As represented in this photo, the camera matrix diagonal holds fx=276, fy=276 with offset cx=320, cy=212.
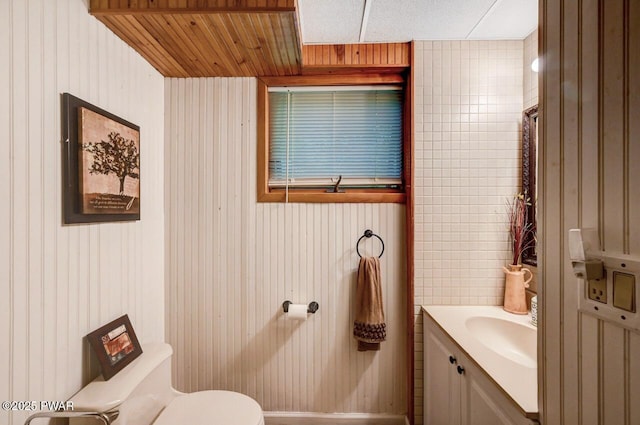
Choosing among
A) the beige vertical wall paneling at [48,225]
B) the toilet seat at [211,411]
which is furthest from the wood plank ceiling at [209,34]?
the toilet seat at [211,411]

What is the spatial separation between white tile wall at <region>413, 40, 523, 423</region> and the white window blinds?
0.21 m

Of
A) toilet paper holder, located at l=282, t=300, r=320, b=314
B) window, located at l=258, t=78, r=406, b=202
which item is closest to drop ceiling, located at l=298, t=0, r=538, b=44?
window, located at l=258, t=78, r=406, b=202

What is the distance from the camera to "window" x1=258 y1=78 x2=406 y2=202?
1788mm

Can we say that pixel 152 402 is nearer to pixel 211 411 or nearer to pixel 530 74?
pixel 211 411

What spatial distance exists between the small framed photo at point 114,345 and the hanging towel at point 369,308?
114cm

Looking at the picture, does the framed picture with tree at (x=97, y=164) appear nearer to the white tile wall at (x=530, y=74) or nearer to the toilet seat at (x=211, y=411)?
the toilet seat at (x=211, y=411)

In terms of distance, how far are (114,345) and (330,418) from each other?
129 cm

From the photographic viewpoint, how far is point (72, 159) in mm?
1035

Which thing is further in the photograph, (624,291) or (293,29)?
(293,29)

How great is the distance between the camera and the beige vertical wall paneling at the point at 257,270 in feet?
5.63

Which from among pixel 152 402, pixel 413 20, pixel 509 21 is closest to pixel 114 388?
pixel 152 402

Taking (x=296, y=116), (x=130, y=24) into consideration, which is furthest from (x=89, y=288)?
(x=296, y=116)

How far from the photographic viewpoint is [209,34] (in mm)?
1262

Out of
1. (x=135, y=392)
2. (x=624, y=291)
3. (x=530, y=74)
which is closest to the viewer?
(x=624, y=291)
